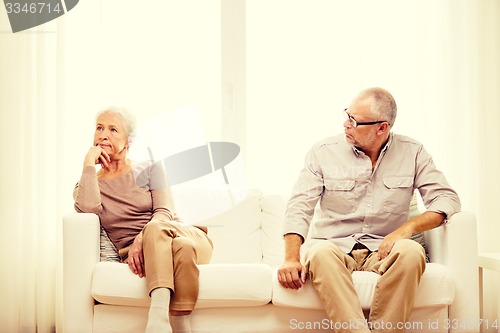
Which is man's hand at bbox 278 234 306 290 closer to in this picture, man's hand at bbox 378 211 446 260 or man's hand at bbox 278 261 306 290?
man's hand at bbox 278 261 306 290

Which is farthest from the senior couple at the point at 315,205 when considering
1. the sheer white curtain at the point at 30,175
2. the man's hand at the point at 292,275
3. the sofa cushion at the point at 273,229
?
the sheer white curtain at the point at 30,175

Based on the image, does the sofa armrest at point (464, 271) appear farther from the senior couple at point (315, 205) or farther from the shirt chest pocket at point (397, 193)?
the shirt chest pocket at point (397, 193)

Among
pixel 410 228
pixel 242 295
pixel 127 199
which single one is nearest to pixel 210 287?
pixel 242 295

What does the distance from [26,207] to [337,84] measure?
1885mm

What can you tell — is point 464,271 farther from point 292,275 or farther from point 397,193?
point 292,275

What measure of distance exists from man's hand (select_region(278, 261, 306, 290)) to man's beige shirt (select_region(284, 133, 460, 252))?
0.29 metres

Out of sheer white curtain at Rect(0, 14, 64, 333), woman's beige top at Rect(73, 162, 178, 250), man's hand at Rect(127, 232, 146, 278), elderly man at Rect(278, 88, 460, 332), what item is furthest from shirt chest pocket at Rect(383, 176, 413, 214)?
sheer white curtain at Rect(0, 14, 64, 333)

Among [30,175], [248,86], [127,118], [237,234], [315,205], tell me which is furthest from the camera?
[248,86]

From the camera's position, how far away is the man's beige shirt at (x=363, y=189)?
2.96 meters

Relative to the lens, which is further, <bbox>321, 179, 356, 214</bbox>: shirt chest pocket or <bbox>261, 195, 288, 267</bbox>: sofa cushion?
<bbox>261, 195, 288, 267</bbox>: sofa cushion

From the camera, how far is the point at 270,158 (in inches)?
156

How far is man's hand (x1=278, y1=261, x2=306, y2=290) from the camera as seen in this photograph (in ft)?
8.78

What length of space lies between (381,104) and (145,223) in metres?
1.16

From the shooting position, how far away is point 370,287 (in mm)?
2656
